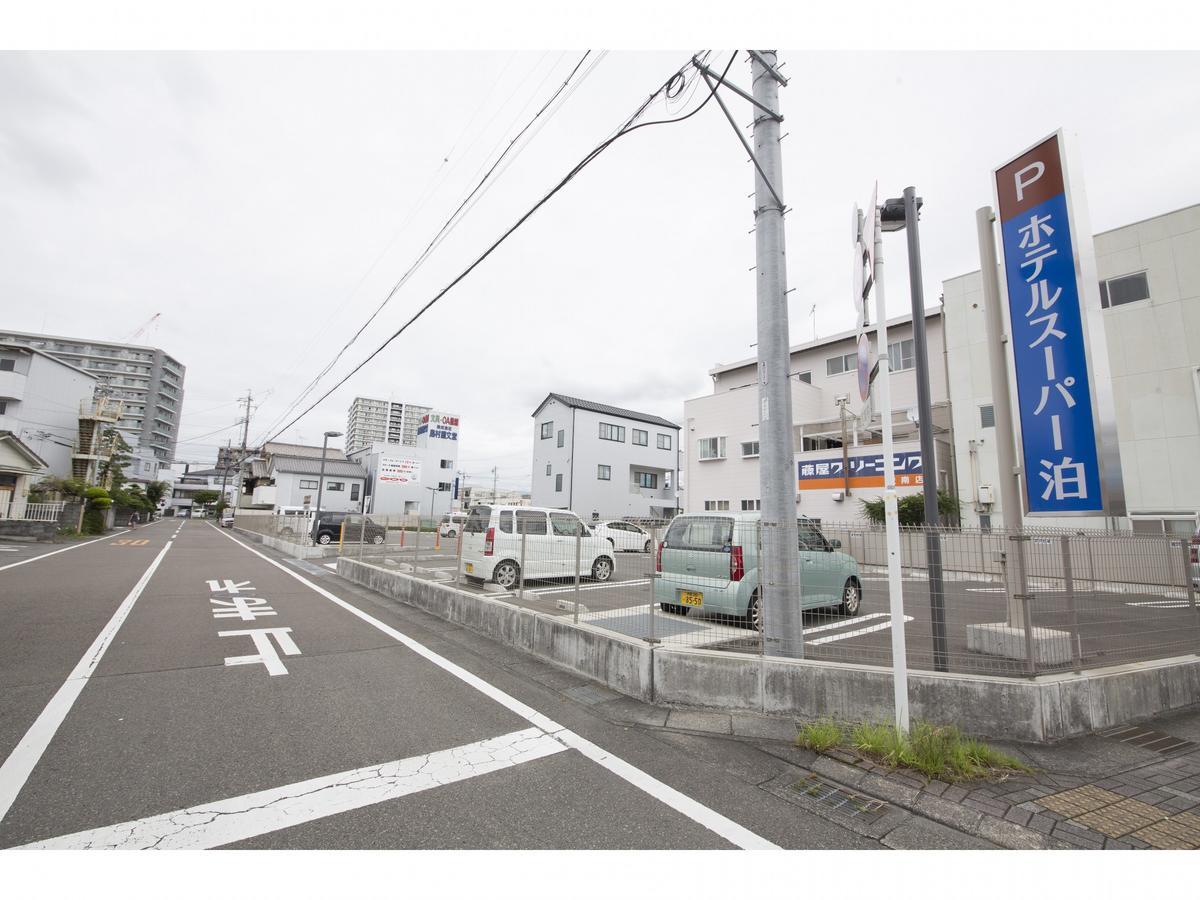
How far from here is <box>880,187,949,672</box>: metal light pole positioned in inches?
164

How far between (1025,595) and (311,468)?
180 ft

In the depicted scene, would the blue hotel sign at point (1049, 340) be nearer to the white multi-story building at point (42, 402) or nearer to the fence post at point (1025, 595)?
the fence post at point (1025, 595)

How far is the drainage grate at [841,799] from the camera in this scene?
2801mm

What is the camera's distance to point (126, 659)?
5391 millimetres

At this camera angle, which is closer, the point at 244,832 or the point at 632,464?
the point at 244,832

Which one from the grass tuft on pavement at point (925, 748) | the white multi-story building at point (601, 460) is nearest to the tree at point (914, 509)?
the grass tuft on pavement at point (925, 748)

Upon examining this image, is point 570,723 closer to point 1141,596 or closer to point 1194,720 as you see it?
point 1194,720

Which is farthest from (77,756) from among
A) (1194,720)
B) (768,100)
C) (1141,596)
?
(1141,596)

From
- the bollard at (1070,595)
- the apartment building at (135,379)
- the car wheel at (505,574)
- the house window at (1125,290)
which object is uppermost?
the apartment building at (135,379)

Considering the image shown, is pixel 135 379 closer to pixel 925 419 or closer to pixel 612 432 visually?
pixel 612 432

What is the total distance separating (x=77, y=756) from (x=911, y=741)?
212 inches

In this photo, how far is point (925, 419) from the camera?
185 inches

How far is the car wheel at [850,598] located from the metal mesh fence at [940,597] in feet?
0.09

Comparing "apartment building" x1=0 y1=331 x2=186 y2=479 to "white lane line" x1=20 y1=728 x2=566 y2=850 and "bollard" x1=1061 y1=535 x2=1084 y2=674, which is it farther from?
"bollard" x1=1061 y1=535 x2=1084 y2=674
